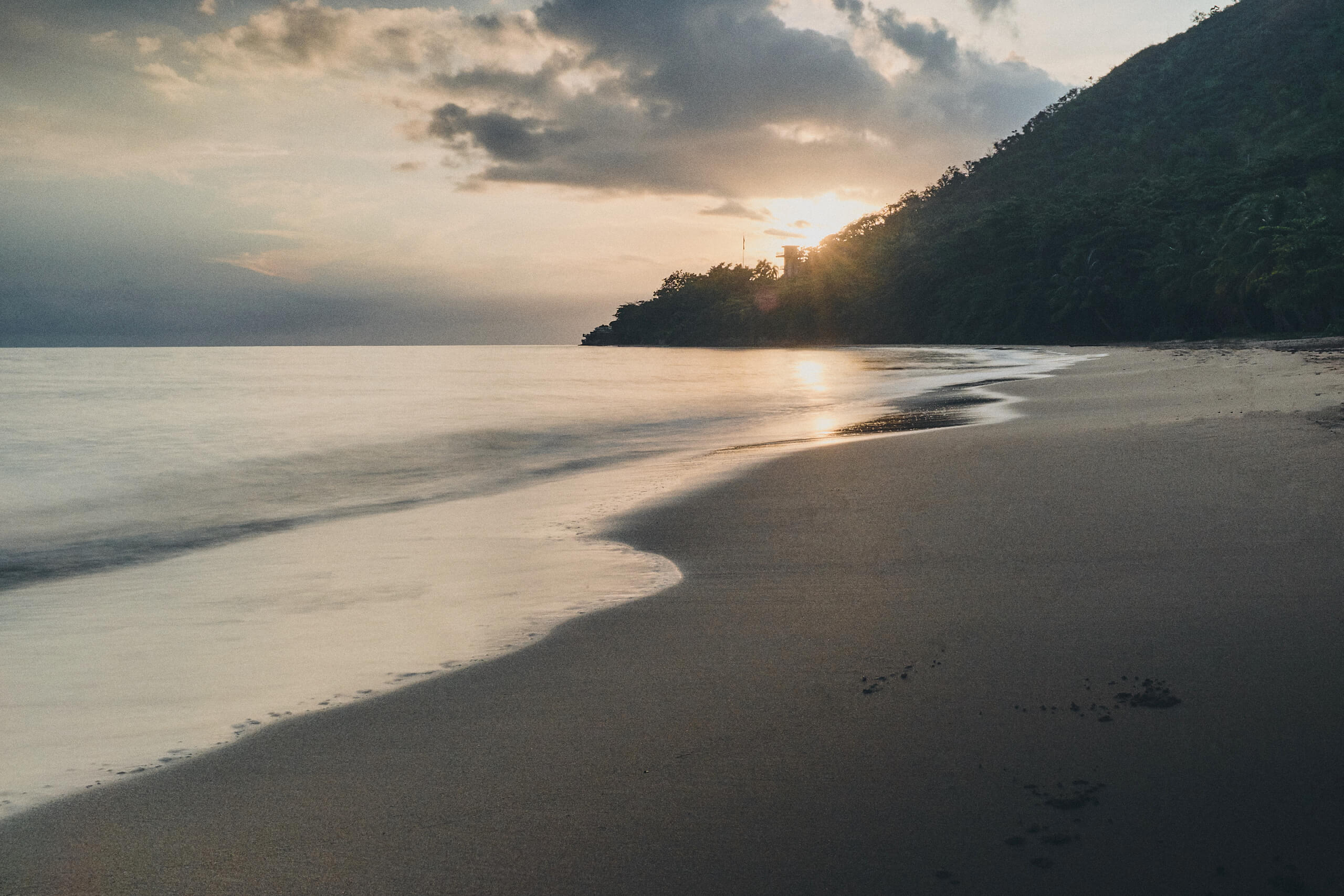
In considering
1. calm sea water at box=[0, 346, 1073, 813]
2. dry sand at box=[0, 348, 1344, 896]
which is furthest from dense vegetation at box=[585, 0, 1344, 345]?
dry sand at box=[0, 348, 1344, 896]

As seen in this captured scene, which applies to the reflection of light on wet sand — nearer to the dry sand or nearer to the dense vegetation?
the dense vegetation

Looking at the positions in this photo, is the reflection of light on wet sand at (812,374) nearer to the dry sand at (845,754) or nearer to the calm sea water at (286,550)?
the calm sea water at (286,550)

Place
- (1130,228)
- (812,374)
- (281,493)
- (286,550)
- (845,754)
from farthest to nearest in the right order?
(1130,228) < (812,374) < (281,493) < (286,550) < (845,754)

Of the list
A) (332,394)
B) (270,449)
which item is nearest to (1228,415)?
(270,449)

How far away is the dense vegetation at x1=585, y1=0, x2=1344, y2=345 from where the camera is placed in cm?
4716

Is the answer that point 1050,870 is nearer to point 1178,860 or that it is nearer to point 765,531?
point 1178,860

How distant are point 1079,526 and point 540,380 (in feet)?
118

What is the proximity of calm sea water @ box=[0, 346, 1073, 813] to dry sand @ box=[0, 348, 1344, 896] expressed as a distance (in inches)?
16.9

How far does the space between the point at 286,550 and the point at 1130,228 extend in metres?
68.4

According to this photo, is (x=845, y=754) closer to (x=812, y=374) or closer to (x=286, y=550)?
(x=286, y=550)

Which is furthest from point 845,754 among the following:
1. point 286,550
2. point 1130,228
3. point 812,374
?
point 1130,228

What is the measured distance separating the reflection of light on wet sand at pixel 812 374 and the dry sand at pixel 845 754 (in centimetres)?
2309

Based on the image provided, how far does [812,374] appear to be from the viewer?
37438 millimetres

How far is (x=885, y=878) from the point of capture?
1910 millimetres
